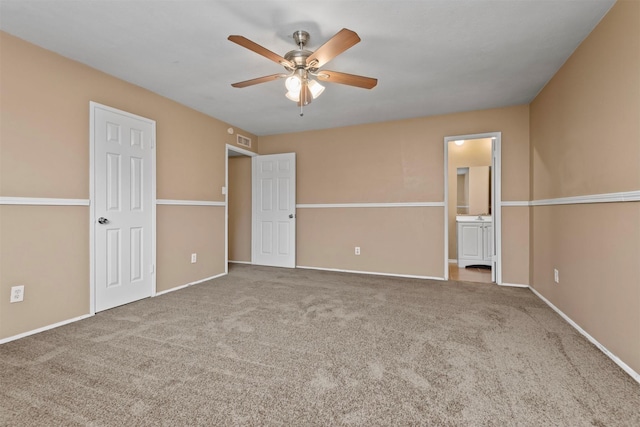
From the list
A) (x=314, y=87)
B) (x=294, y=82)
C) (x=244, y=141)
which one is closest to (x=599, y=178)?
(x=314, y=87)

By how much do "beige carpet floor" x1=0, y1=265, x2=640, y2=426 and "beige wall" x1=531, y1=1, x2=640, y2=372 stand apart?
25 cm

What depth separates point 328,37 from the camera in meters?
2.23

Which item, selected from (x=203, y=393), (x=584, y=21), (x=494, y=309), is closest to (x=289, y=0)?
(x=584, y=21)

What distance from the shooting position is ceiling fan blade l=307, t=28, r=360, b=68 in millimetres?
1737

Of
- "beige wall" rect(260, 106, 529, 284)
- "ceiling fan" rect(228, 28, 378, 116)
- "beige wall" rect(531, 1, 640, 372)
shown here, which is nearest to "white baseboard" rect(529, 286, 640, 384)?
"beige wall" rect(531, 1, 640, 372)

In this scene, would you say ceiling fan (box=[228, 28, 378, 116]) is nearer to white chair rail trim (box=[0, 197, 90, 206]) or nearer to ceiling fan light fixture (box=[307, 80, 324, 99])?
ceiling fan light fixture (box=[307, 80, 324, 99])

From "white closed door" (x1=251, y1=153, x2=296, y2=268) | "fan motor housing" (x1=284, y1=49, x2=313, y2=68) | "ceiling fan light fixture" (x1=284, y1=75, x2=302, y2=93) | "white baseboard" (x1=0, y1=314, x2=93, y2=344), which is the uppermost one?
"fan motor housing" (x1=284, y1=49, x2=313, y2=68)

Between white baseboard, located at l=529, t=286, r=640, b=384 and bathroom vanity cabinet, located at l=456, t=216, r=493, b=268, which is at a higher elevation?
bathroom vanity cabinet, located at l=456, t=216, r=493, b=268

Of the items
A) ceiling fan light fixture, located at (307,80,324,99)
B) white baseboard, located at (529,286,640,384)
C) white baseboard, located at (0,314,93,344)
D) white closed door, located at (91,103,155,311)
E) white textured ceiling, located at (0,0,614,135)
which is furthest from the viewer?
white closed door, located at (91,103,155,311)

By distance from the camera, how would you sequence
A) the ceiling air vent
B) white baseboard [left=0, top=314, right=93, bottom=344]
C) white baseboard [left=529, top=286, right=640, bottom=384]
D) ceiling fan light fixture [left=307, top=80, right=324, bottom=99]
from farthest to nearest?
the ceiling air vent → ceiling fan light fixture [left=307, top=80, right=324, bottom=99] → white baseboard [left=0, top=314, right=93, bottom=344] → white baseboard [left=529, top=286, right=640, bottom=384]

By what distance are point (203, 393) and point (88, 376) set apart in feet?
2.52

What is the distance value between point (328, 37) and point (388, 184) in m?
2.57

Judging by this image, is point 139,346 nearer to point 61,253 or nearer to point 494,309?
point 61,253

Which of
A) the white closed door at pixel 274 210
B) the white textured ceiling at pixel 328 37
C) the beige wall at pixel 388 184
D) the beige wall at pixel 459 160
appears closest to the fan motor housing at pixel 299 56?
the white textured ceiling at pixel 328 37
